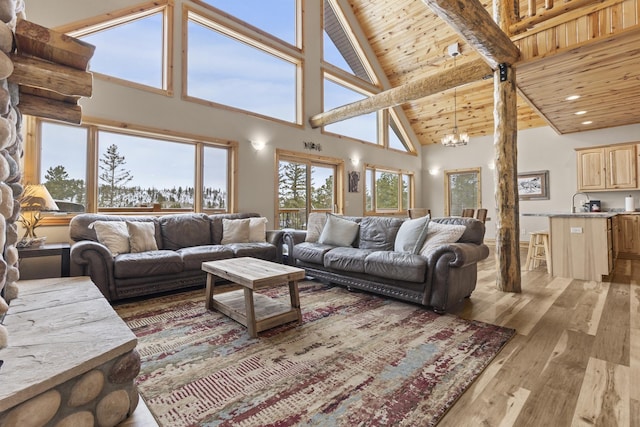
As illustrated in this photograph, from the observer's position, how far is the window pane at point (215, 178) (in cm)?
479

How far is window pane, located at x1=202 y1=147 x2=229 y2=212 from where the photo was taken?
479 cm

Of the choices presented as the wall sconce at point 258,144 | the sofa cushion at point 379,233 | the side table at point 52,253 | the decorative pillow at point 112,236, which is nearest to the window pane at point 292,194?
the wall sconce at point 258,144

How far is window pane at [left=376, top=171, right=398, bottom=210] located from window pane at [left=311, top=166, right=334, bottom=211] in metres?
1.63

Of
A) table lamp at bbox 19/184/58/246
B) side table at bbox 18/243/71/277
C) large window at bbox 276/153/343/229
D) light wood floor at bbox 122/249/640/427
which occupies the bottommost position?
light wood floor at bbox 122/249/640/427

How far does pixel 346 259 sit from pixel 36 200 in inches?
121

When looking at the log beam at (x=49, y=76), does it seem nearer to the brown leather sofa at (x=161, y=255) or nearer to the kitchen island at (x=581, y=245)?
the brown leather sofa at (x=161, y=255)

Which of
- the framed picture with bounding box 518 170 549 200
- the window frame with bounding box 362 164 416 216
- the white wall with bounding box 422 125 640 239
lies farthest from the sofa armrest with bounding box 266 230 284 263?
the framed picture with bounding box 518 170 549 200

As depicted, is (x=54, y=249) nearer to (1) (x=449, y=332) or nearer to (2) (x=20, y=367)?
(2) (x=20, y=367)

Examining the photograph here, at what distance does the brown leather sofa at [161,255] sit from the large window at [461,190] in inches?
236

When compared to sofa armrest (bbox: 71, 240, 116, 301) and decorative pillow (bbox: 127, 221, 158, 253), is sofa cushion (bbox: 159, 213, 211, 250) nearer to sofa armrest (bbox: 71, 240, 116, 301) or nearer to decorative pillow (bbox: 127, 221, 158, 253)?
decorative pillow (bbox: 127, 221, 158, 253)

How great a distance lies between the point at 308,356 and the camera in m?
1.96

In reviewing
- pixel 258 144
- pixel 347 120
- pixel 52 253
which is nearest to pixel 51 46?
pixel 52 253

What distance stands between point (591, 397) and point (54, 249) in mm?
4162

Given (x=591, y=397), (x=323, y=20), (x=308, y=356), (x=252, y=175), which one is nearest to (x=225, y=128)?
(x=252, y=175)
